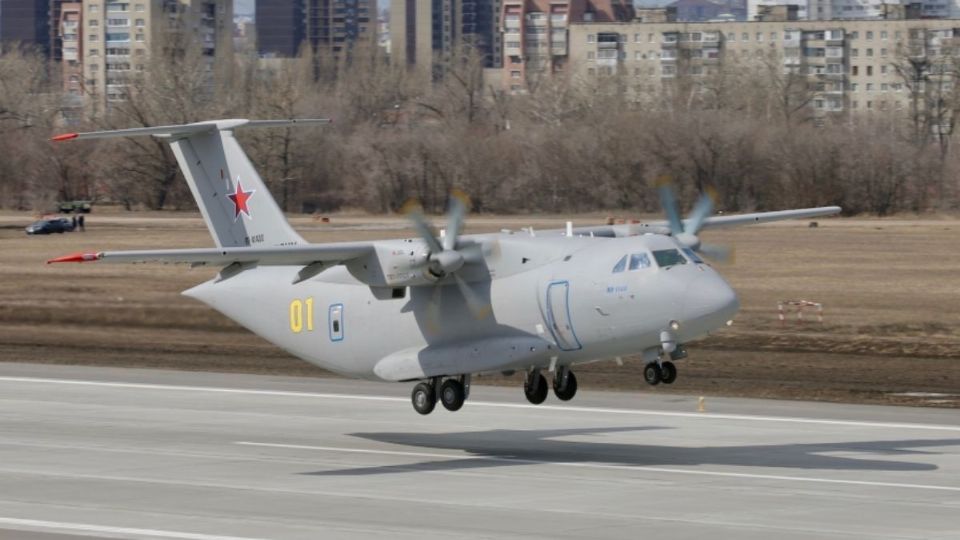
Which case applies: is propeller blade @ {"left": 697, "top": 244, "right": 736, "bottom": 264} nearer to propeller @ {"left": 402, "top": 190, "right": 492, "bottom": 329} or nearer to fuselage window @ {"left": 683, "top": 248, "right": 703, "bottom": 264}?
fuselage window @ {"left": 683, "top": 248, "right": 703, "bottom": 264}

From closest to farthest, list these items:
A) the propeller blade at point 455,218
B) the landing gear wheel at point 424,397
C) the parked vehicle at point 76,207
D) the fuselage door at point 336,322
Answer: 1. the propeller blade at point 455,218
2. the landing gear wheel at point 424,397
3. the fuselage door at point 336,322
4. the parked vehicle at point 76,207

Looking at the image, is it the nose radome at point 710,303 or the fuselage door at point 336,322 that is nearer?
the nose radome at point 710,303

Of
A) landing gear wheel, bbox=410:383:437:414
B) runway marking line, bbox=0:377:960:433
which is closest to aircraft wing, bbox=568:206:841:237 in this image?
landing gear wheel, bbox=410:383:437:414

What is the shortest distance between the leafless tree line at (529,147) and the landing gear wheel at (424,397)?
3275 inches

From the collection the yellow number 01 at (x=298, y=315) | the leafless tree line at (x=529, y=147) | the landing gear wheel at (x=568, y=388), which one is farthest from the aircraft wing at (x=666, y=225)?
the leafless tree line at (x=529, y=147)

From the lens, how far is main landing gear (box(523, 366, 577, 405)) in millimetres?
29531

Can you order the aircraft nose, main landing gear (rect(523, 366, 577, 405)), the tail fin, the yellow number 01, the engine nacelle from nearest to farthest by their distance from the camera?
the aircraft nose
the engine nacelle
main landing gear (rect(523, 366, 577, 405))
the yellow number 01
the tail fin

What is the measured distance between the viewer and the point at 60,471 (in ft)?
93.4

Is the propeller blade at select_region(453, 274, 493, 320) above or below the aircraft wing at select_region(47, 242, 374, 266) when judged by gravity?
below

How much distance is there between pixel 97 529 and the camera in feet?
74.1

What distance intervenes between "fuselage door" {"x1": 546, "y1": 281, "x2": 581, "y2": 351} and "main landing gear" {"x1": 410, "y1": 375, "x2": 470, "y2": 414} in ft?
7.88

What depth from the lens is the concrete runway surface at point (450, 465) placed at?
23.1 metres

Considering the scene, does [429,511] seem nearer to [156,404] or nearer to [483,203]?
[156,404]

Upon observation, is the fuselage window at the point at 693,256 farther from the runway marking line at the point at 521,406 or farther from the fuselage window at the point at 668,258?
the runway marking line at the point at 521,406
